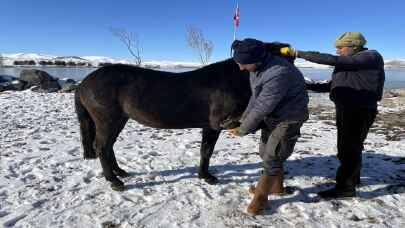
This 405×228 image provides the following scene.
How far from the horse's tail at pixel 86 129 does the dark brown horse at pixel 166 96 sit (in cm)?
22

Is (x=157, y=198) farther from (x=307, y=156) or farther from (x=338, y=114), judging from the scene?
(x=307, y=156)

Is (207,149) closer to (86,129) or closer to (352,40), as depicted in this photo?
(86,129)

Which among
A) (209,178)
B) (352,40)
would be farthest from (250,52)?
(209,178)

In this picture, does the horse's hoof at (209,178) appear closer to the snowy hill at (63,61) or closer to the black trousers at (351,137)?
the black trousers at (351,137)

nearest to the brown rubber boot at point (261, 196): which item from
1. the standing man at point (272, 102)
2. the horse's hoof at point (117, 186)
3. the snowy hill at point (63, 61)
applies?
the standing man at point (272, 102)

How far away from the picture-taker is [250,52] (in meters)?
3.02

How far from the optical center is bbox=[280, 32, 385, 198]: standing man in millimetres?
3346

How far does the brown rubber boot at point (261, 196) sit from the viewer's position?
3490mm

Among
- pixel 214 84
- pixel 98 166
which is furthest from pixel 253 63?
pixel 98 166

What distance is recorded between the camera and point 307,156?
224 inches

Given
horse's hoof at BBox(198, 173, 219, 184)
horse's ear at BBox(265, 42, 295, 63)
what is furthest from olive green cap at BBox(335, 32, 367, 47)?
horse's hoof at BBox(198, 173, 219, 184)

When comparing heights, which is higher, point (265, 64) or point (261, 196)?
point (265, 64)

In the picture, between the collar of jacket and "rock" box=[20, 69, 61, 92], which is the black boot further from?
"rock" box=[20, 69, 61, 92]

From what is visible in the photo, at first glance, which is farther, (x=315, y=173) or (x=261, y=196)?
(x=315, y=173)
